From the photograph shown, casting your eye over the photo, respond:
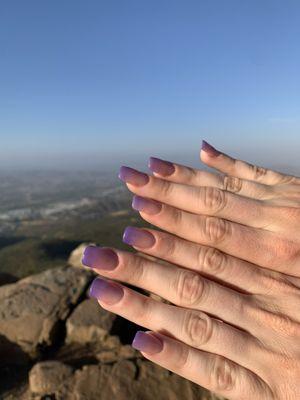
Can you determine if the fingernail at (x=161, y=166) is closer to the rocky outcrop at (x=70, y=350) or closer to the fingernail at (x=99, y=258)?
the fingernail at (x=99, y=258)

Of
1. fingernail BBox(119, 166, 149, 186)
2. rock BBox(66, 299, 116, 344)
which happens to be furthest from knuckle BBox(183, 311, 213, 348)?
rock BBox(66, 299, 116, 344)

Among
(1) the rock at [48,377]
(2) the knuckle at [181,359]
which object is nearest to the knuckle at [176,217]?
(2) the knuckle at [181,359]

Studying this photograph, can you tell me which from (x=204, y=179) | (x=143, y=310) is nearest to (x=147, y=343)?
(x=143, y=310)

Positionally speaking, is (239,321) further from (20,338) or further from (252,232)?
(20,338)

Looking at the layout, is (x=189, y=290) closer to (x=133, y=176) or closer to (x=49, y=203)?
(x=133, y=176)

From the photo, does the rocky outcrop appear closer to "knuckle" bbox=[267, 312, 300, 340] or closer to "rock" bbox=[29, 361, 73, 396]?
"rock" bbox=[29, 361, 73, 396]

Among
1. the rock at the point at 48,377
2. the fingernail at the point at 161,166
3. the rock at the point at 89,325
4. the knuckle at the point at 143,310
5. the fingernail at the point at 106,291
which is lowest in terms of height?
the rock at the point at 89,325
